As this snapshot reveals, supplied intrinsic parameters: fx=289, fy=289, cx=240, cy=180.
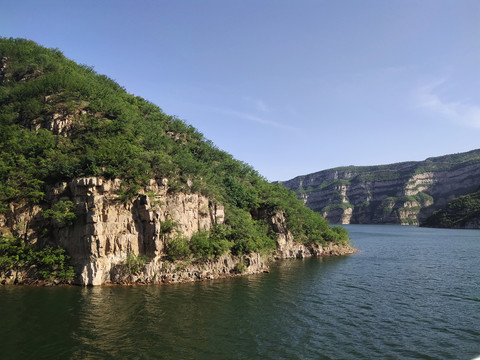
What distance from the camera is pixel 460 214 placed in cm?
18075

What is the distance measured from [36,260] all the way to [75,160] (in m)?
13.0

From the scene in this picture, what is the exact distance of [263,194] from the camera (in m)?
66.6

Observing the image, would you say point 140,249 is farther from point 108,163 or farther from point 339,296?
point 339,296

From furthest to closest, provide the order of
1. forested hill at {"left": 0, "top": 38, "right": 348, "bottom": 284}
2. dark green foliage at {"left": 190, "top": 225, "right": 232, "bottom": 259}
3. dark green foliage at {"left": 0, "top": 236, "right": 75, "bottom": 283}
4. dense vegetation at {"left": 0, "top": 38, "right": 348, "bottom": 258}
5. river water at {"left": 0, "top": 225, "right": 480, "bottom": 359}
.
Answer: dark green foliage at {"left": 190, "top": 225, "right": 232, "bottom": 259} → dense vegetation at {"left": 0, "top": 38, "right": 348, "bottom": 258} → forested hill at {"left": 0, "top": 38, "right": 348, "bottom": 284} → dark green foliage at {"left": 0, "top": 236, "right": 75, "bottom": 283} → river water at {"left": 0, "top": 225, "right": 480, "bottom": 359}

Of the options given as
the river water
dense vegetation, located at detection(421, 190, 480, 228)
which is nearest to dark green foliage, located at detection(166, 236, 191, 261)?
the river water

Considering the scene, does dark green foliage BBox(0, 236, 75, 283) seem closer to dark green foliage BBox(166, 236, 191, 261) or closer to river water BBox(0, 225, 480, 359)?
river water BBox(0, 225, 480, 359)

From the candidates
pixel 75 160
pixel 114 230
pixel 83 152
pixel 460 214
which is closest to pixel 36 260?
pixel 114 230

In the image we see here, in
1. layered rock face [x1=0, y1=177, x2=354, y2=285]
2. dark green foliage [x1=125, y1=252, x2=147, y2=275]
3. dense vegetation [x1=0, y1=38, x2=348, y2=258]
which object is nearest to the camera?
layered rock face [x1=0, y1=177, x2=354, y2=285]

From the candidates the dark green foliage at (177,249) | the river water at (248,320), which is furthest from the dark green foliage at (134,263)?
the river water at (248,320)

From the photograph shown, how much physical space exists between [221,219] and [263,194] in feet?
71.7

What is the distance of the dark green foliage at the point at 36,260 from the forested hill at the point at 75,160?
1803mm

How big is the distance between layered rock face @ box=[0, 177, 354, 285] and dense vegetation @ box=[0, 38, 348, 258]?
1.38 metres

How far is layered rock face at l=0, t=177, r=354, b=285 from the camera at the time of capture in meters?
34.7

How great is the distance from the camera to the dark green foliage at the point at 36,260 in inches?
1330
